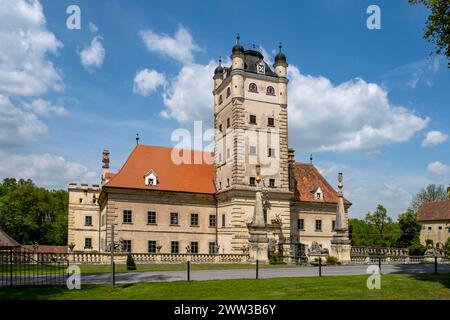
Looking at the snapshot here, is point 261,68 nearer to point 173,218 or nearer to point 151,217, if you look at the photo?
point 173,218

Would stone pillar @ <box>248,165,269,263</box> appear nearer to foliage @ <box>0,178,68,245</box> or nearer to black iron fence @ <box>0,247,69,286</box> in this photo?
black iron fence @ <box>0,247,69,286</box>

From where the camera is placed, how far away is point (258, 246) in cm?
3219

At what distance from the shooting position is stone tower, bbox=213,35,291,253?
39.8 meters

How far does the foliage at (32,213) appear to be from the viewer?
72.6m

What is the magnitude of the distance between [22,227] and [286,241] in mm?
51903

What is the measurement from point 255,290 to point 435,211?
64899 millimetres

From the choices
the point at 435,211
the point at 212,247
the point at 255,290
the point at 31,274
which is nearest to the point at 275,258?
the point at 212,247

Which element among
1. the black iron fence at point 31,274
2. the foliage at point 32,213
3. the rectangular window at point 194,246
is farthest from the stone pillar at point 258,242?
the foliage at point 32,213

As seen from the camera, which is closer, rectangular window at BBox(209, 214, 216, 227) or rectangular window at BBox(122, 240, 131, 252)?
rectangular window at BBox(122, 240, 131, 252)

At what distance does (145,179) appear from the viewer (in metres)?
40.3

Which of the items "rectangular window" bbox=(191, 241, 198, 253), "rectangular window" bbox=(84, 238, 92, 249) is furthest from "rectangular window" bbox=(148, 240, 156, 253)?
"rectangular window" bbox=(84, 238, 92, 249)

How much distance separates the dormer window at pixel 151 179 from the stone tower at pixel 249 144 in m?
6.26
